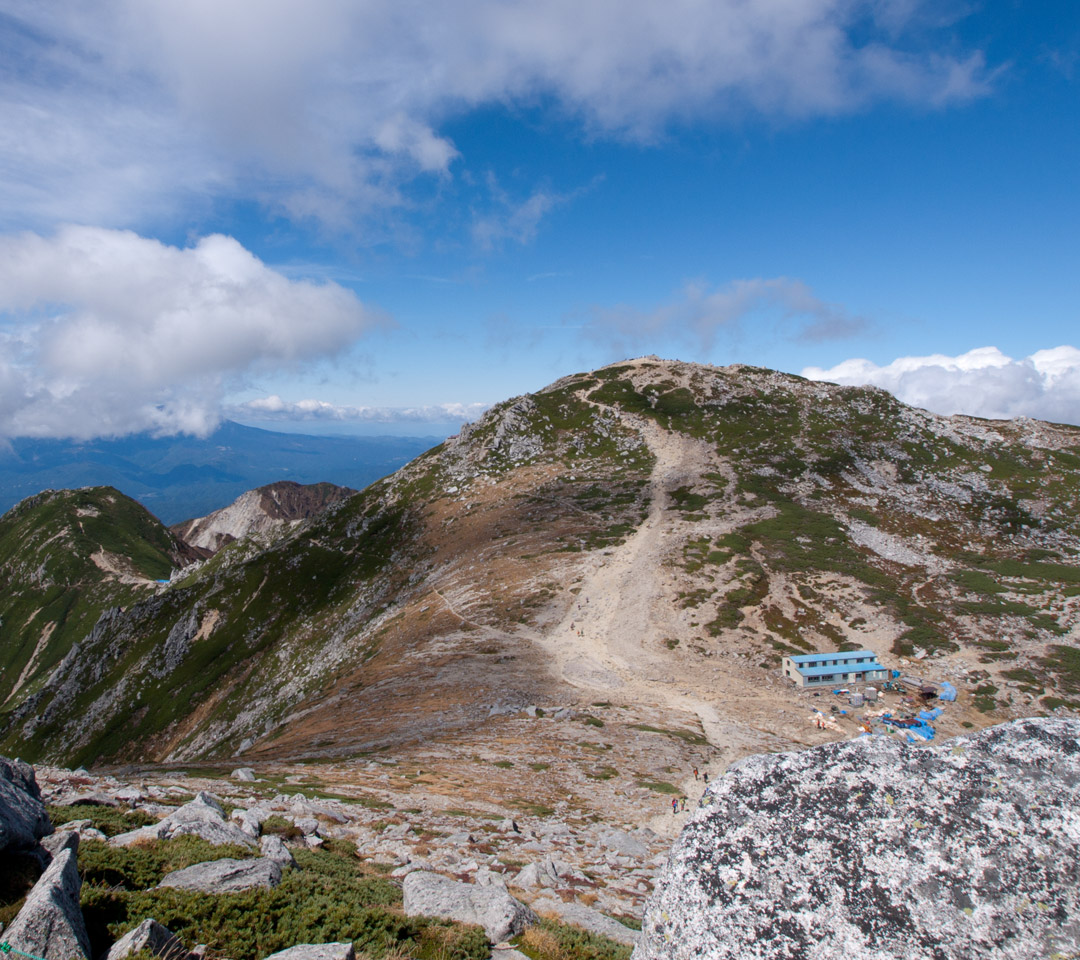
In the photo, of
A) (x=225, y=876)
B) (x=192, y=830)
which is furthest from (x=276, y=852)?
(x=192, y=830)

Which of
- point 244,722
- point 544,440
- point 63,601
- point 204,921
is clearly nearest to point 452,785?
point 204,921

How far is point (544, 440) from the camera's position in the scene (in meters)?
112

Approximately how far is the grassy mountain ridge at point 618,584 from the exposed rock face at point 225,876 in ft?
76.7

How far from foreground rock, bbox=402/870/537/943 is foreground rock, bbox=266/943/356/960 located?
265 centimetres

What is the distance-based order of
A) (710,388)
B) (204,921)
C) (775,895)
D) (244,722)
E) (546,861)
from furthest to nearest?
(710,388), (244,722), (546,861), (204,921), (775,895)

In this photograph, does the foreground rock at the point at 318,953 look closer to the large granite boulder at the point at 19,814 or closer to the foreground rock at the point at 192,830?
the large granite boulder at the point at 19,814

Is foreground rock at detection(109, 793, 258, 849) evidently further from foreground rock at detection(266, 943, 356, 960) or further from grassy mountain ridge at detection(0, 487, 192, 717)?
grassy mountain ridge at detection(0, 487, 192, 717)

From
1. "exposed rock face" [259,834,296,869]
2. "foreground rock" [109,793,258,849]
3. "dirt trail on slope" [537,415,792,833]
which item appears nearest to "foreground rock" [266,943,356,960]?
"exposed rock face" [259,834,296,869]

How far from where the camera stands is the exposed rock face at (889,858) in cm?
480

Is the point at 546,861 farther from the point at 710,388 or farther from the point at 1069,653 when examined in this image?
the point at 710,388

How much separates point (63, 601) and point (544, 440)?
15317 cm

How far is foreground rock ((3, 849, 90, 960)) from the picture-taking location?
714 cm

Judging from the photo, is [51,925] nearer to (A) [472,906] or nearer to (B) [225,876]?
(B) [225,876]

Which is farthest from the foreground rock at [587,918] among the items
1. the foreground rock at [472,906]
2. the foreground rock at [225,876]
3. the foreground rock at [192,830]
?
the foreground rock at [192,830]
